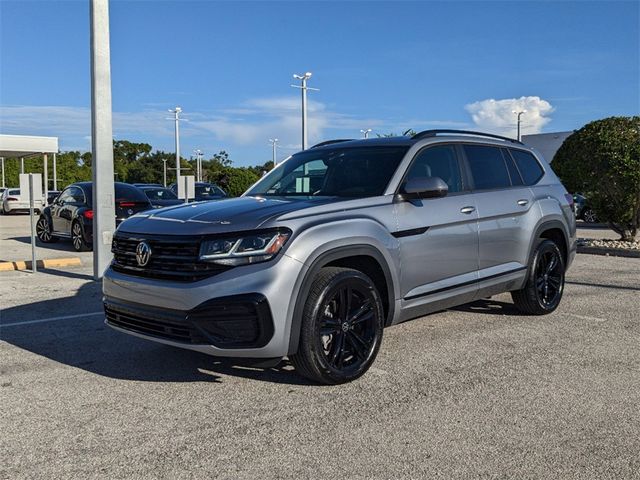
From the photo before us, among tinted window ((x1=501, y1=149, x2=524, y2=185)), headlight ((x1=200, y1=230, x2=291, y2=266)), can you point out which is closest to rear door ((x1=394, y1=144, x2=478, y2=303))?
tinted window ((x1=501, y1=149, x2=524, y2=185))

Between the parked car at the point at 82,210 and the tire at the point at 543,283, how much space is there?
9069mm

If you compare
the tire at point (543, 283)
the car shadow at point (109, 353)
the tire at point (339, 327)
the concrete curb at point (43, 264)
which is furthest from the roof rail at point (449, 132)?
the concrete curb at point (43, 264)

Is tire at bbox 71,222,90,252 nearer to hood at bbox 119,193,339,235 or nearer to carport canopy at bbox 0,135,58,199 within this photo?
hood at bbox 119,193,339,235

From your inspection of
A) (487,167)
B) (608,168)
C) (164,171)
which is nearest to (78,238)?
(487,167)

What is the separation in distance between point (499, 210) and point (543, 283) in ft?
4.22

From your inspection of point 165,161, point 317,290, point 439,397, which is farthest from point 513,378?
point 165,161

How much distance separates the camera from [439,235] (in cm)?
520

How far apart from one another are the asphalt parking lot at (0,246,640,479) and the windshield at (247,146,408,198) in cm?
142

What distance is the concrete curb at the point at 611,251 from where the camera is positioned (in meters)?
12.6

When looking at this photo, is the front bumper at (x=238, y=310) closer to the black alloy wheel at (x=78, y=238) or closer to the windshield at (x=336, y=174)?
the windshield at (x=336, y=174)

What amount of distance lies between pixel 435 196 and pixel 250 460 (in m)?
2.68

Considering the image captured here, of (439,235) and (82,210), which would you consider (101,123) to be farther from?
(439,235)

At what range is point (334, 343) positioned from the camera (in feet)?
14.6

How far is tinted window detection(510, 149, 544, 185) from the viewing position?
6656 mm
